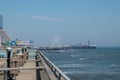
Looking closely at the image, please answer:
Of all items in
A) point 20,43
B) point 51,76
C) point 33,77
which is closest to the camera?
point 51,76

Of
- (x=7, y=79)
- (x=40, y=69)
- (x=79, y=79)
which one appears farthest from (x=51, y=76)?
(x=79, y=79)

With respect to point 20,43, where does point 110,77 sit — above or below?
below

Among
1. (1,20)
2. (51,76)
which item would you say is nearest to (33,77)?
(51,76)

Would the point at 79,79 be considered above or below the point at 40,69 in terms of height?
below

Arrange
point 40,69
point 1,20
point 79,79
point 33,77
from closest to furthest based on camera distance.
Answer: point 40,69, point 33,77, point 79,79, point 1,20

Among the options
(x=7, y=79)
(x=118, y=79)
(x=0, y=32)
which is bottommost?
(x=118, y=79)

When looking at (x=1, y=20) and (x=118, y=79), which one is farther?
Answer: (x=1, y=20)

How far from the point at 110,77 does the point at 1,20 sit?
73530mm

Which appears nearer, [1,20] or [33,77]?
[33,77]

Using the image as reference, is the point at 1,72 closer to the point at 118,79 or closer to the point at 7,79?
the point at 7,79

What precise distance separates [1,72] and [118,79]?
4096cm

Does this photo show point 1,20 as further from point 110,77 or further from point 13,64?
point 13,64

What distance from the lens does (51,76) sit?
6.97 metres

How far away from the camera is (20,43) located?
104 metres
